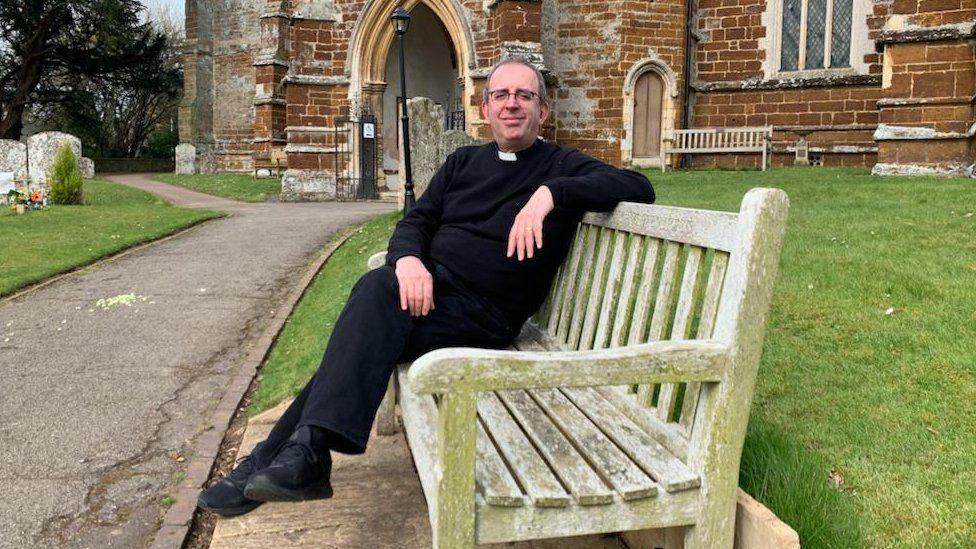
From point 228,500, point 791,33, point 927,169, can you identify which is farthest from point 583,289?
point 791,33

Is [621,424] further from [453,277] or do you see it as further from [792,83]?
[792,83]

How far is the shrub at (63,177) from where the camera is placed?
1667cm

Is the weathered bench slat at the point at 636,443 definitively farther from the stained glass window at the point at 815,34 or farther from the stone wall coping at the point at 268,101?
the stone wall coping at the point at 268,101

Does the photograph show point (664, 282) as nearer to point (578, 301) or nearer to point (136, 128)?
point (578, 301)

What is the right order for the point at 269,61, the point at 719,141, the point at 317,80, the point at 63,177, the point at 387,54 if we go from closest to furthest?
the point at 63,177, the point at 719,141, the point at 317,80, the point at 387,54, the point at 269,61

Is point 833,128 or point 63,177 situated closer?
point 63,177

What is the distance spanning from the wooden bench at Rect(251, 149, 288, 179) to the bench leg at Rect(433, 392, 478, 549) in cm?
2607

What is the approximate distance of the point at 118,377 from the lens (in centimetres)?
538

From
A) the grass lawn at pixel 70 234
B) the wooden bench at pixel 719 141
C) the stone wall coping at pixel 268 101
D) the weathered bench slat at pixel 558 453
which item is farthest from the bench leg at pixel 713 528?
the stone wall coping at pixel 268 101

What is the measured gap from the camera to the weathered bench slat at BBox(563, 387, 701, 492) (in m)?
2.20

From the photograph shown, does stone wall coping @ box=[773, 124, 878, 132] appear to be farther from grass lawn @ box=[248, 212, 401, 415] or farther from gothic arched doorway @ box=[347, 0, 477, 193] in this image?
grass lawn @ box=[248, 212, 401, 415]

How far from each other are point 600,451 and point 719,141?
1620cm

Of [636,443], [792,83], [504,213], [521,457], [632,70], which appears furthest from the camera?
[632,70]

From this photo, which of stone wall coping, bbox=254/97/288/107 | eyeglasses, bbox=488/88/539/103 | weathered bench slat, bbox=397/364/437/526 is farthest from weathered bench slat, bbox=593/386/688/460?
stone wall coping, bbox=254/97/288/107
